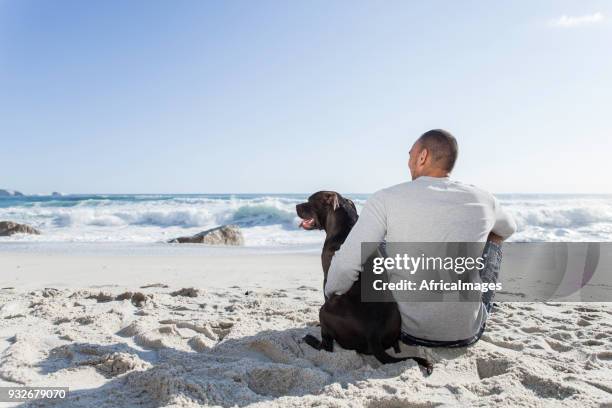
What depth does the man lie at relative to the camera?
2.61 m

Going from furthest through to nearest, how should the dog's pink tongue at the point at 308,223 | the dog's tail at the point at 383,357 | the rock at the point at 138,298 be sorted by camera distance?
the rock at the point at 138,298, the dog's pink tongue at the point at 308,223, the dog's tail at the point at 383,357

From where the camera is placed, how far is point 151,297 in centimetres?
496

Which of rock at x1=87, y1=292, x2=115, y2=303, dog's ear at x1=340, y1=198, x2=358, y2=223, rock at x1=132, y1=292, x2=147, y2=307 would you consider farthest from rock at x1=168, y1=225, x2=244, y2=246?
dog's ear at x1=340, y1=198, x2=358, y2=223

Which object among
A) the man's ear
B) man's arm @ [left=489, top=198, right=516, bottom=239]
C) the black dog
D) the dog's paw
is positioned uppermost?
the man's ear

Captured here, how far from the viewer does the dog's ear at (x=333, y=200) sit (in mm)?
3572

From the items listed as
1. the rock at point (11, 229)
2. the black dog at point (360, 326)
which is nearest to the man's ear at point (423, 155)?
the black dog at point (360, 326)

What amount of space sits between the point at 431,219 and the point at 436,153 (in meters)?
0.40

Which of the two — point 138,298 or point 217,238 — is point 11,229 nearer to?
point 217,238

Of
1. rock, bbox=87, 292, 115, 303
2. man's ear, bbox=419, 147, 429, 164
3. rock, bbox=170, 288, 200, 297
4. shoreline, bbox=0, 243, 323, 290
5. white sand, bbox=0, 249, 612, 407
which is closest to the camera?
white sand, bbox=0, 249, 612, 407

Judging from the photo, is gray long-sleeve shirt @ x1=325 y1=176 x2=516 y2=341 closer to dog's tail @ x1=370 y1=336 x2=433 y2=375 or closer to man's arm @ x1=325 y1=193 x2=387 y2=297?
man's arm @ x1=325 y1=193 x2=387 y2=297

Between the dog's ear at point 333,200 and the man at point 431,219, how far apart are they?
0.81 metres

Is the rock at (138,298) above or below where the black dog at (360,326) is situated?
below

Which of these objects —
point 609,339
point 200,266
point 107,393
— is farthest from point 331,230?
point 200,266

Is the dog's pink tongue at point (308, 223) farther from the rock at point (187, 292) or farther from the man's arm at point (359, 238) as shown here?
the rock at point (187, 292)
